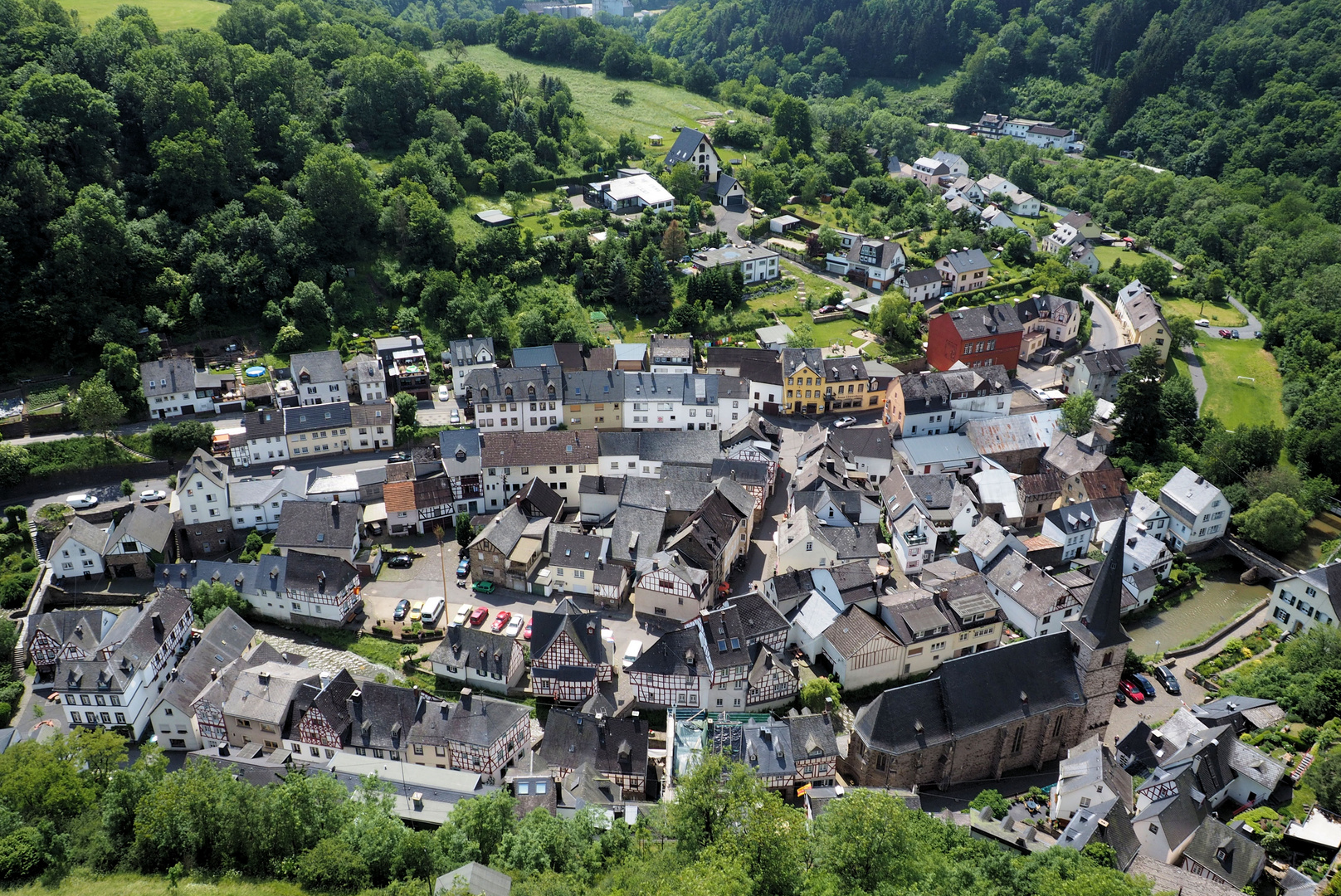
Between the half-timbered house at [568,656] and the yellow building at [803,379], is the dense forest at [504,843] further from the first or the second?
the yellow building at [803,379]

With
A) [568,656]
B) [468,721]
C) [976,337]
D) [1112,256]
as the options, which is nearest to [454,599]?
[568,656]

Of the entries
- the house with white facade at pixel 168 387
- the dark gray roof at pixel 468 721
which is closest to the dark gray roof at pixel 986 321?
the dark gray roof at pixel 468 721

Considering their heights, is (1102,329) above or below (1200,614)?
above

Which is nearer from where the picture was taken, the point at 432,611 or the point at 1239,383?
the point at 432,611

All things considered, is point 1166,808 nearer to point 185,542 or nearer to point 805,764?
point 805,764

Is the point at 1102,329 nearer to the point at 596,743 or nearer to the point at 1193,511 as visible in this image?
the point at 1193,511

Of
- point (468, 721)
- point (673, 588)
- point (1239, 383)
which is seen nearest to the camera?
point (468, 721)

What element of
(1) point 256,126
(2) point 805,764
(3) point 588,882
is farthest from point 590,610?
(1) point 256,126
